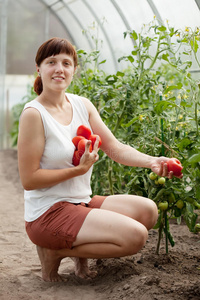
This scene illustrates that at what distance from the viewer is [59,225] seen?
7.13ft

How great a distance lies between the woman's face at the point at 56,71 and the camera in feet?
7.63

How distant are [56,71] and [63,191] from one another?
25.5 inches

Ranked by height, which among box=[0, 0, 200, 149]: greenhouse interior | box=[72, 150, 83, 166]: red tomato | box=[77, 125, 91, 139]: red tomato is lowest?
box=[72, 150, 83, 166]: red tomato

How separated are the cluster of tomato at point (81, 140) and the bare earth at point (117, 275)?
0.67 m

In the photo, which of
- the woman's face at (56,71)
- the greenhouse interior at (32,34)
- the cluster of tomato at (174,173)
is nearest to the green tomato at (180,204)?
the cluster of tomato at (174,173)

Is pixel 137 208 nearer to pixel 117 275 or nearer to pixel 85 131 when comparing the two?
pixel 117 275

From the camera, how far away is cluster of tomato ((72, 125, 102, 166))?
2232 mm

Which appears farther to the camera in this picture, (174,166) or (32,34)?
(32,34)

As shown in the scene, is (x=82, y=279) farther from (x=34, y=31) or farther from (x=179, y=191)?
(x=34, y=31)

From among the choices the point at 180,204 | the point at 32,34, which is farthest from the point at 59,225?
the point at 32,34

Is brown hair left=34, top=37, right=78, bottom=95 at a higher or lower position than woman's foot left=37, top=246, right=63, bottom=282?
higher

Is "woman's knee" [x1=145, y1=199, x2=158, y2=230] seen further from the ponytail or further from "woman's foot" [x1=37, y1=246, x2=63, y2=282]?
the ponytail

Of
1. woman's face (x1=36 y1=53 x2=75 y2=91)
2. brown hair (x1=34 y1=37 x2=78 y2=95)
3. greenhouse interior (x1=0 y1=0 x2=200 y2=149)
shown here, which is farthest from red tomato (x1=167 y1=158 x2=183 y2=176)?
greenhouse interior (x1=0 y1=0 x2=200 y2=149)

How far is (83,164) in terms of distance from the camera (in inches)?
87.3
